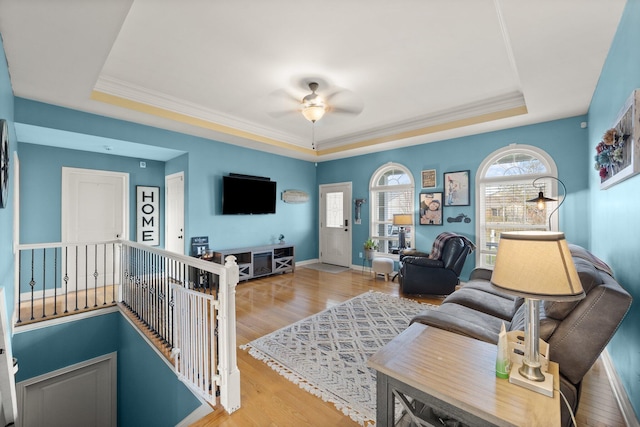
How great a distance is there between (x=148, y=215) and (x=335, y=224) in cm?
398

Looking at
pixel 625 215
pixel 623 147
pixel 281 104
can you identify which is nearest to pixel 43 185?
pixel 281 104

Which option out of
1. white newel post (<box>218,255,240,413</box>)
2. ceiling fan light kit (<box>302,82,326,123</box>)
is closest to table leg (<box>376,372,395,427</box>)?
white newel post (<box>218,255,240,413</box>)

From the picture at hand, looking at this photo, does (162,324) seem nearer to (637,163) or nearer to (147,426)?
(147,426)

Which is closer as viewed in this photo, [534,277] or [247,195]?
[534,277]

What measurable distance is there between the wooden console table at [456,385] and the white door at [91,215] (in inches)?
179

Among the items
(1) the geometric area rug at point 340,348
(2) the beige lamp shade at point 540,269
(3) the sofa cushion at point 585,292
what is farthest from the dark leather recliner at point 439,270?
(2) the beige lamp shade at point 540,269

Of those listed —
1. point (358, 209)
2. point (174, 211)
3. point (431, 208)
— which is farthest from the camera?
point (358, 209)

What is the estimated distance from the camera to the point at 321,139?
5895 millimetres

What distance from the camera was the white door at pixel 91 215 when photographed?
4.39m

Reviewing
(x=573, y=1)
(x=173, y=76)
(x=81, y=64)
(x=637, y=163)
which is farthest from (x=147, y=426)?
(x=573, y=1)

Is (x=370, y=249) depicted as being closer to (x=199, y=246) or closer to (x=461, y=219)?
(x=461, y=219)

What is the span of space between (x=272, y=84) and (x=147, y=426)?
162 inches

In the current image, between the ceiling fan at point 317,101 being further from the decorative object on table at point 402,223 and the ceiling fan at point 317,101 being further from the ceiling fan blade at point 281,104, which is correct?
the decorative object on table at point 402,223

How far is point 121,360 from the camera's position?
3643 millimetres
